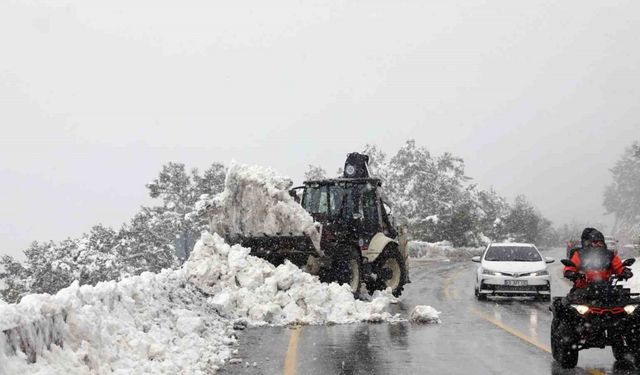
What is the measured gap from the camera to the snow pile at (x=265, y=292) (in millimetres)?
14547

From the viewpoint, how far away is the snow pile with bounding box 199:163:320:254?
17109 mm

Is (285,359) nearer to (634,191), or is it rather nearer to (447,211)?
(447,211)

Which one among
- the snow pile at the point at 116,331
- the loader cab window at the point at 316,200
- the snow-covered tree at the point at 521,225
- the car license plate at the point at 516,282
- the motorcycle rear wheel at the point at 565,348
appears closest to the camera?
the snow pile at the point at 116,331

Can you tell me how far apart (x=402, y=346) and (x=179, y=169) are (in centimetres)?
5287

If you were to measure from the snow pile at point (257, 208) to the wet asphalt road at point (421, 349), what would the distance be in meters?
3.27

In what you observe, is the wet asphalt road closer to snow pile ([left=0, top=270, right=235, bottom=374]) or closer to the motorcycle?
the motorcycle

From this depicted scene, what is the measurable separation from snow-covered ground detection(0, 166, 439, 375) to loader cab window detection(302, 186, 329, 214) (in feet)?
4.46

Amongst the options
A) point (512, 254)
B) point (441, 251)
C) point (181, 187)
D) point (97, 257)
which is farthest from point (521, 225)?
point (512, 254)

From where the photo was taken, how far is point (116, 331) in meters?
8.75

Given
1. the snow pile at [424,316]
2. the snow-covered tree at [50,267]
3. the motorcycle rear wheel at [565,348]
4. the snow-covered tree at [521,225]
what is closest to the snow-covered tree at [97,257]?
the snow-covered tree at [50,267]

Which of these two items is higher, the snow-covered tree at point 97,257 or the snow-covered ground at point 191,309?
the snow-covered ground at point 191,309

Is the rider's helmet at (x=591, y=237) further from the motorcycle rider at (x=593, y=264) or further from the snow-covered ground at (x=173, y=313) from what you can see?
the snow-covered ground at (x=173, y=313)

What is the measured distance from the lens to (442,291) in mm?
22688

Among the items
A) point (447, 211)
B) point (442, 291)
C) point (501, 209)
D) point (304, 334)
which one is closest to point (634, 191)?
point (501, 209)
